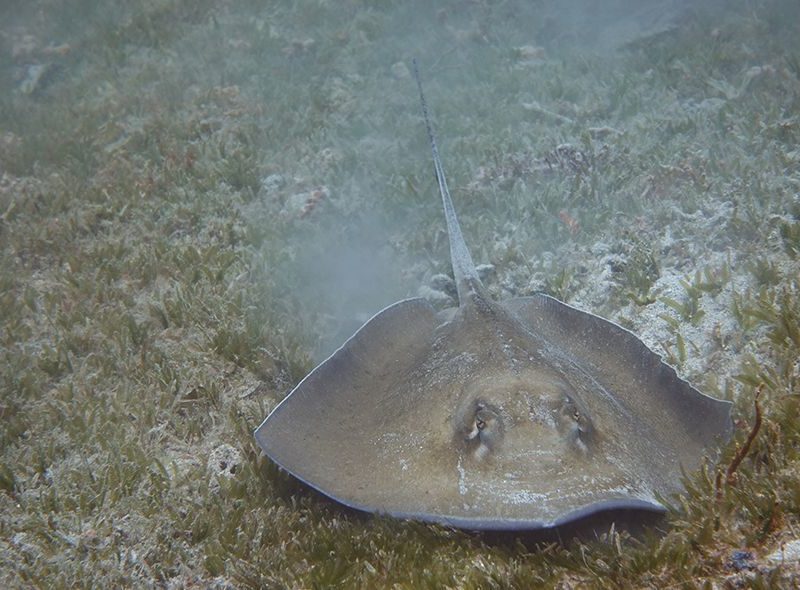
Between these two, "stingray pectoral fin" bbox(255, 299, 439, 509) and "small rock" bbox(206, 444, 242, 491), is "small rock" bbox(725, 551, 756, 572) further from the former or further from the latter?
"small rock" bbox(206, 444, 242, 491)

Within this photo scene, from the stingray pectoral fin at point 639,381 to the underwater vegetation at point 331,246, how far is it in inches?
7.9

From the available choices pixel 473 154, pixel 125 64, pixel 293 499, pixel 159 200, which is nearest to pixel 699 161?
pixel 473 154

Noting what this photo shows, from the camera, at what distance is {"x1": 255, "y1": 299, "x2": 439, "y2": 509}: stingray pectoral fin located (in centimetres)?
277

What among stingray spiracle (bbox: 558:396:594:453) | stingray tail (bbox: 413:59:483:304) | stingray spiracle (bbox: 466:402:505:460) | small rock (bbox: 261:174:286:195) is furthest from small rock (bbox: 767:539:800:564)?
small rock (bbox: 261:174:286:195)

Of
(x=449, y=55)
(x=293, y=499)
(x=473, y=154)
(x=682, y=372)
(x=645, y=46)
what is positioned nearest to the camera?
(x=293, y=499)

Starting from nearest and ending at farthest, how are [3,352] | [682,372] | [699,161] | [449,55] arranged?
[682,372] < [3,352] < [699,161] < [449,55]

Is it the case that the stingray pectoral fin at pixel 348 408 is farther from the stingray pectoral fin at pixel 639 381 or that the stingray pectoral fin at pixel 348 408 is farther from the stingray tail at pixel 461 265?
the stingray pectoral fin at pixel 639 381

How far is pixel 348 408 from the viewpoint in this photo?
128 inches

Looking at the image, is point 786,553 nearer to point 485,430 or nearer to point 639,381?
point 485,430

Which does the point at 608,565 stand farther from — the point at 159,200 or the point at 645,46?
the point at 645,46

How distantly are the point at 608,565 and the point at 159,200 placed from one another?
5826 mm

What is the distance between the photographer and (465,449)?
253cm

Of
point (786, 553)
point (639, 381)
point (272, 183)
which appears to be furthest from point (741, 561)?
point (272, 183)

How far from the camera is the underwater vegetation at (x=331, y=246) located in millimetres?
2691
